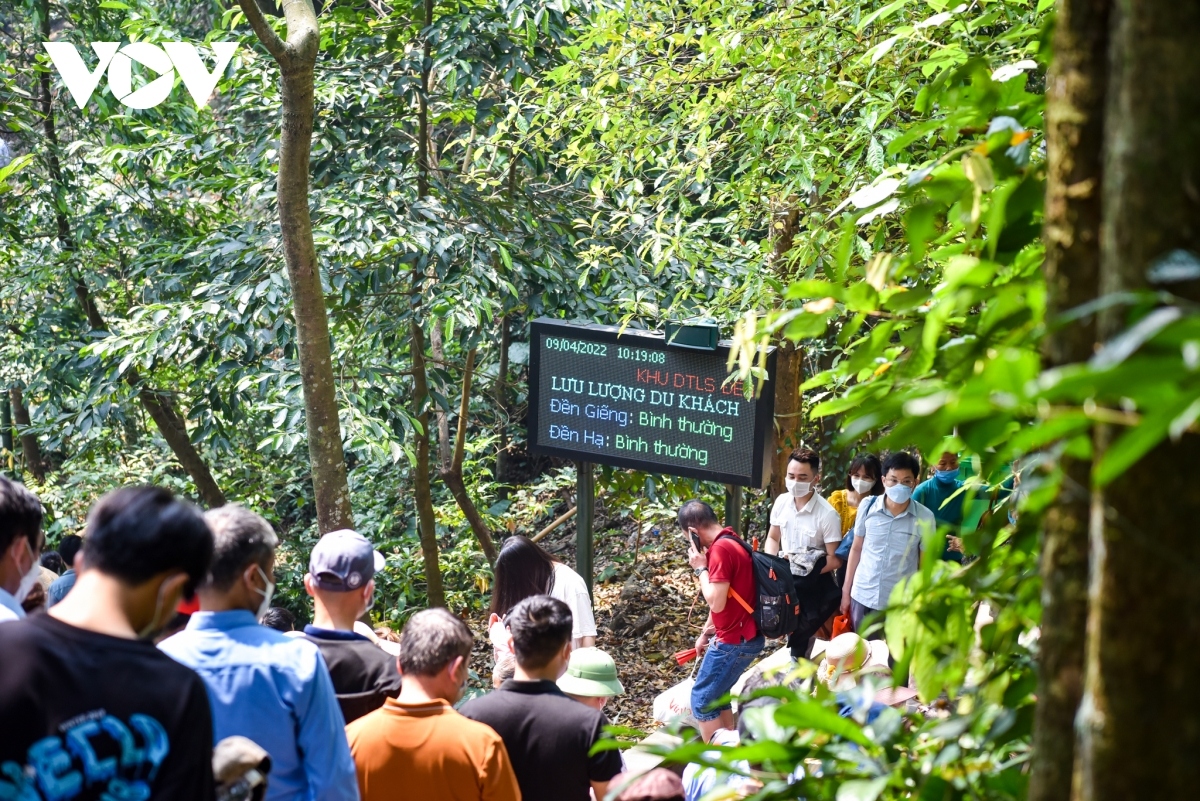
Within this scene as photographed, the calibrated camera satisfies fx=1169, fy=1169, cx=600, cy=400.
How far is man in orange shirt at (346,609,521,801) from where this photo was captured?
308 cm

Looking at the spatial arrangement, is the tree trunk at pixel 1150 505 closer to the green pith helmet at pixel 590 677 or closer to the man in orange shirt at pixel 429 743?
the man in orange shirt at pixel 429 743

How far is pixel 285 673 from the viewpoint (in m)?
2.77

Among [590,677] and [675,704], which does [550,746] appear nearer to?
[590,677]

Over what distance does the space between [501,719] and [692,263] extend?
3158mm

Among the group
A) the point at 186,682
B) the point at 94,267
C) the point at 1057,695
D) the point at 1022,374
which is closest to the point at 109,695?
the point at 186,682

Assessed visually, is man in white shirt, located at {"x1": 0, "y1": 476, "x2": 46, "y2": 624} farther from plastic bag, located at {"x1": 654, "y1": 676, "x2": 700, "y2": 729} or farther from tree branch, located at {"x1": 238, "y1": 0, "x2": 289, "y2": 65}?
plastic bag, located at {"x1": 654, "y1": 676, "x2": 700, "y2": 729}

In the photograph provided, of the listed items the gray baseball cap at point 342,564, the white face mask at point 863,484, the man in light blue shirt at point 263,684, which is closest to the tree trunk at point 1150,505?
the man in light blue shirt at point 263,684

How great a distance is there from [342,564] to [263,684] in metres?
0.78

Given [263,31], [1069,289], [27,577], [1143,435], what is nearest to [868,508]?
[263,31]

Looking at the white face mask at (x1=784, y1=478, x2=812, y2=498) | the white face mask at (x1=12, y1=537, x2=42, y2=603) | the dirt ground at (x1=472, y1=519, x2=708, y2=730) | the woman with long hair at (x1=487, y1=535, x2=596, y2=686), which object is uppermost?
the white face mask at (x1=784, y1=478, x2=812, y2=498)

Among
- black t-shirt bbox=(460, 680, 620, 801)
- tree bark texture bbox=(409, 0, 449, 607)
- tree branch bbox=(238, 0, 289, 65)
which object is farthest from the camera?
tree bark texture bbox=(409, 0, 449, 607)

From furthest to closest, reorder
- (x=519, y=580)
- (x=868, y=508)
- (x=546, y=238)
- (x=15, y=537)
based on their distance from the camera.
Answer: (x=546, y=238), (x=868, y=508), (x=519, y=580), (x=15, y=537)

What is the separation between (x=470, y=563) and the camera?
379 inches

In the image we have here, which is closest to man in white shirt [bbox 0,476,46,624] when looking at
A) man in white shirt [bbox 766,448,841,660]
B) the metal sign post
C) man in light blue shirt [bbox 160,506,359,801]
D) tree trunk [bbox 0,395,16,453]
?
man in light blue shirt [bbox 160,506,359,801]
